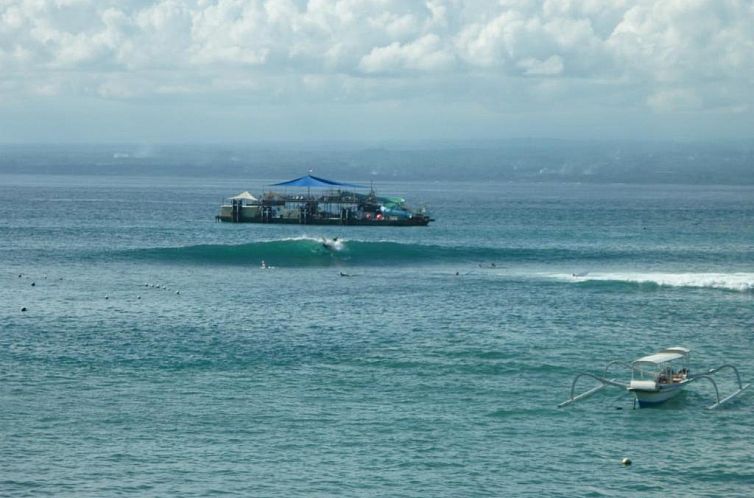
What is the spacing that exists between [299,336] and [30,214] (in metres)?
96.0

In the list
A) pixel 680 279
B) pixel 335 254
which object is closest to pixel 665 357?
pixel 680 279

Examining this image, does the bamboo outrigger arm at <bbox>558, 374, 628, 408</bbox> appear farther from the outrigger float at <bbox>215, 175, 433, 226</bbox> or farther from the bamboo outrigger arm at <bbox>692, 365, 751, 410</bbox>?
the outrigger float at <bbox>215, 175, 433, 226</bbox>

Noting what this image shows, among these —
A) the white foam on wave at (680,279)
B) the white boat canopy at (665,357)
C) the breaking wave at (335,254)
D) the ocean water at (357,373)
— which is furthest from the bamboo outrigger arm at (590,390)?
the breaking wave at (335,254)

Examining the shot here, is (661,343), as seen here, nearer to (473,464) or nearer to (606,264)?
(473,464)

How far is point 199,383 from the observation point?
40.4 meters

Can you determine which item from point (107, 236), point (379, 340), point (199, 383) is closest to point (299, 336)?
point (379, 340)

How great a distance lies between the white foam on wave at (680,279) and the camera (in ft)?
227

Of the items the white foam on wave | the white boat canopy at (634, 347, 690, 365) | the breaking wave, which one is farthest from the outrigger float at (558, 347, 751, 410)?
the breaking wave

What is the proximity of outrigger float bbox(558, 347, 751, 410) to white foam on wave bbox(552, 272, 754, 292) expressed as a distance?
96.2 feet

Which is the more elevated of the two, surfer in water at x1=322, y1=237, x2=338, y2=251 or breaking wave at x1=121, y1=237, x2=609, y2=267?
surfer in water at x1=322, y1=237, x2=338, y2=251

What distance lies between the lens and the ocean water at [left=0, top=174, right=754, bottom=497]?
30.7 metres

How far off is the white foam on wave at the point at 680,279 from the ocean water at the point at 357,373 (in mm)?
260

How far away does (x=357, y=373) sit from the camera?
42094mm

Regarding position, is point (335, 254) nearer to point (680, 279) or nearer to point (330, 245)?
point (330, 245)
